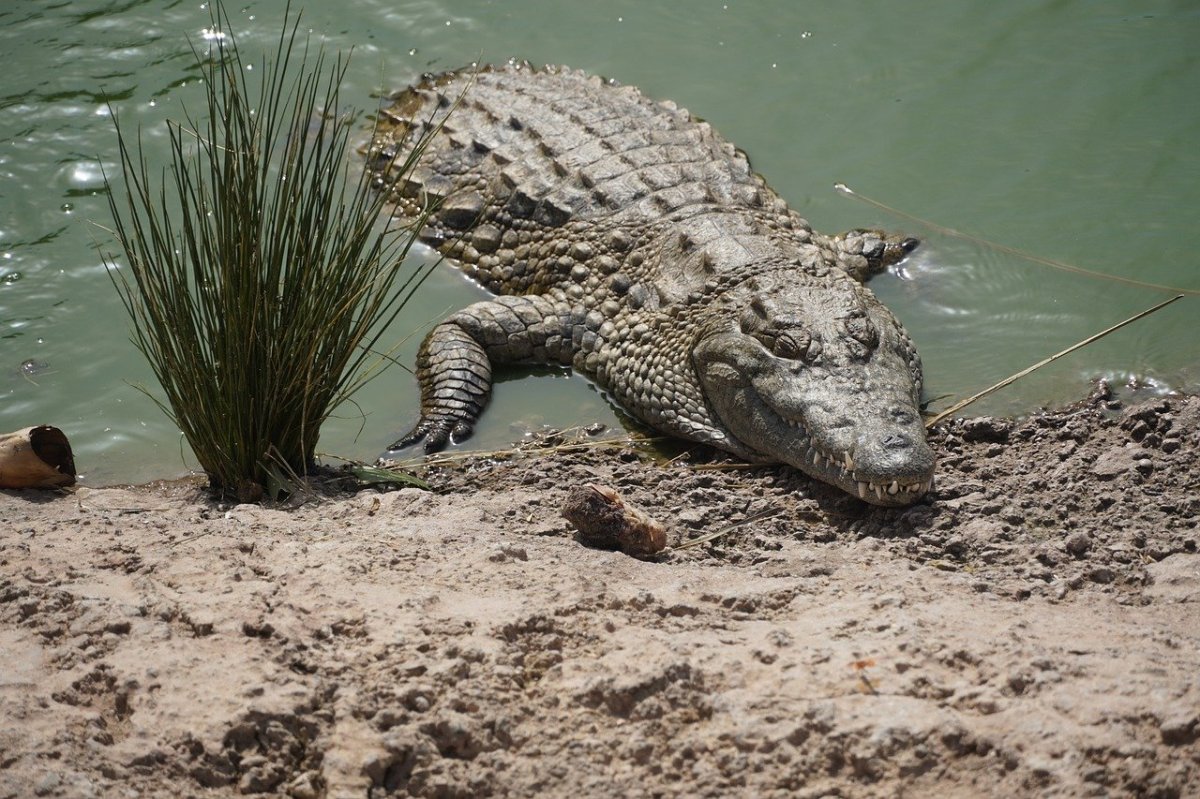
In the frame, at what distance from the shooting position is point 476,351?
636cm

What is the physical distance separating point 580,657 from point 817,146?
538 cm

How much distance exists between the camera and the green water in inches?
245

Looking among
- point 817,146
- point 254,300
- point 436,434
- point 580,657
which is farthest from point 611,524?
point 817,146

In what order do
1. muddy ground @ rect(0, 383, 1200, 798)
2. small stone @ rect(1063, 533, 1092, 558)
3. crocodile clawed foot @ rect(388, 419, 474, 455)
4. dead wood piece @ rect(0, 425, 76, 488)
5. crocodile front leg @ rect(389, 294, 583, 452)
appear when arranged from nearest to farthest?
1. muddy ground @ rect(0, 383, 1200, 798)
2. small stone @ rect(1063, 533, 1092, 558)
3. dead wood piece @ rect(0, 425, 76, 488)
4. crocodile clawed foot @ rect(388, 419, 474, 455)
5. crocodile front leg @ rect(389, 294, 583, 452)

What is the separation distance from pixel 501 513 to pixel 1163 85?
5.99 metres

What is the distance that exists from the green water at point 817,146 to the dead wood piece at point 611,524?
1.64m

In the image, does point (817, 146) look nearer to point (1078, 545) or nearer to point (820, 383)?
point (820, 383)

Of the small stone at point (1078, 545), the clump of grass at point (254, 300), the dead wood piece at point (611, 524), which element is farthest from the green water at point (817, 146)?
the dead wood piece at point (611, 524)

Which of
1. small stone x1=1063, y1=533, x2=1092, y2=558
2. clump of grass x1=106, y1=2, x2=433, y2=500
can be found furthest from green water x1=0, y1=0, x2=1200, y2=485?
small stone x1=1063, y1=533, x2=1092, y2=558

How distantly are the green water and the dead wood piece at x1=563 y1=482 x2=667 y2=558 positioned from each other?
5.38ft

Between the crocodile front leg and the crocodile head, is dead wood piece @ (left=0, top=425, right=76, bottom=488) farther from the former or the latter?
the crocodile head

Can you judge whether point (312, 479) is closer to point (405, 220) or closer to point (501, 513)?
point (501, 513)

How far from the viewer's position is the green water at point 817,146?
622 cm

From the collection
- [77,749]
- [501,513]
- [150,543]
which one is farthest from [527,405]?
[77,749]
